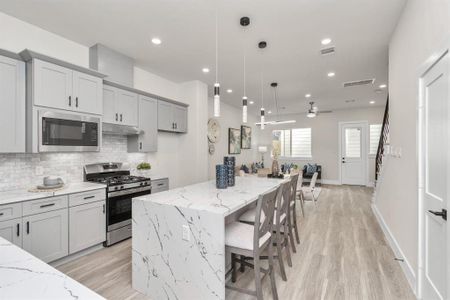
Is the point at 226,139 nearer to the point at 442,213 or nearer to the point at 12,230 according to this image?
the point at 12,230

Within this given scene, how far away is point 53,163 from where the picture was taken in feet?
9.82

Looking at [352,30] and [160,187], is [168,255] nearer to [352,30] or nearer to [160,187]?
[160,187]

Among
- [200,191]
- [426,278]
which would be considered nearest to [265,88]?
[200,191]

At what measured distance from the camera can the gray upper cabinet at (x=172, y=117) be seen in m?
4.31

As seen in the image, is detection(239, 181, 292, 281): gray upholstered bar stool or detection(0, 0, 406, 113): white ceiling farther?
detection(0, 0, 406, 113): white ceiling

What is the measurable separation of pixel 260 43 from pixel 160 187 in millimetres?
2969

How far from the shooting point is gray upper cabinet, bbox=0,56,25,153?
235 centimetres

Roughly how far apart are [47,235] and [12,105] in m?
1.49

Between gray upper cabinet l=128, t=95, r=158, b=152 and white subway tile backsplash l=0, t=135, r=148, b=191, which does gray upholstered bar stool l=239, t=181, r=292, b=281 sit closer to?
gray upper cabinet l=128, t=95, r=158, b=152

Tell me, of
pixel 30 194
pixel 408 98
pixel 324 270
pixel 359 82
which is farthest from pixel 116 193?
pixel 359 82

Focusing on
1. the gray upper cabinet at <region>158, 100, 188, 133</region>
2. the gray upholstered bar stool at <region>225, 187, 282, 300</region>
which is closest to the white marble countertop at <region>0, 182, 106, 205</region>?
the gray upper cabinet at <region>158, 100, 188, 133</region>

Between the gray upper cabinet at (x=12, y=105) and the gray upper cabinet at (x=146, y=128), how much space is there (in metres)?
1.58

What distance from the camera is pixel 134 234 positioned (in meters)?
2.10

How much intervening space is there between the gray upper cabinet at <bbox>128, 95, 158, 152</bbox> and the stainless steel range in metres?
0.50
